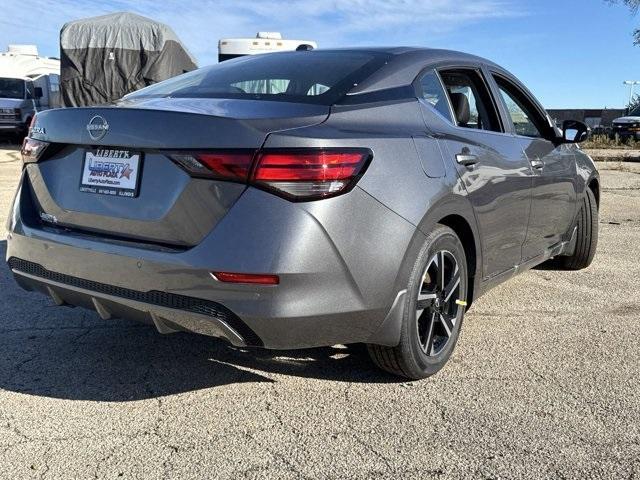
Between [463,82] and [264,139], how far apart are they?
5.89 ft

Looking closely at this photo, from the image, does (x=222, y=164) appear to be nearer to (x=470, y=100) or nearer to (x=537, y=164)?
(x=470, y=100)

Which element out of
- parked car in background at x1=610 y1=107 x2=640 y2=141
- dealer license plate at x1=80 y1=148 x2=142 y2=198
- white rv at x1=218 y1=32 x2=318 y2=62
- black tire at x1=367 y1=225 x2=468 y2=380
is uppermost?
white rv at x1=218 y1=32 x2=318 y2=62

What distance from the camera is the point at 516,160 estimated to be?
3820mm

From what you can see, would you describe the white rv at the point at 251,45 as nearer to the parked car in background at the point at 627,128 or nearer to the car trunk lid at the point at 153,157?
the car trunk lid at the point at 153,157

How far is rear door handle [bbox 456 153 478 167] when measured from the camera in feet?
10.4

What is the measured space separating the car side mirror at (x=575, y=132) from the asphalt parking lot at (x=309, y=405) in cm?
127

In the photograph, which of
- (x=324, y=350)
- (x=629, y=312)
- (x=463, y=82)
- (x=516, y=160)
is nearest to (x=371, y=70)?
(x=463, y=82)

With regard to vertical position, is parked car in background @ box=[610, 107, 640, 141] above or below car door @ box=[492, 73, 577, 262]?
above

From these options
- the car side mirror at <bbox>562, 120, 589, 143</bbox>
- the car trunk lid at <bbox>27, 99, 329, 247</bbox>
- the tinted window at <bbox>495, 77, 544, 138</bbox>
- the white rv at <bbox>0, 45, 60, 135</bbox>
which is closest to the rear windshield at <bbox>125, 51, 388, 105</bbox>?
the car trunk lid at <bbox>27, 99, 329, 247</bbox>

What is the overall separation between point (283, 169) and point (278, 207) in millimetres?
142

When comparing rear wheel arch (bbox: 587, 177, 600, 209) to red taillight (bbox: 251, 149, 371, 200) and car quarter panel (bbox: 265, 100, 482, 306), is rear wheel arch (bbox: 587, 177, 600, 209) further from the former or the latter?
red taillight (bbox: 251, 149, 371, 200)

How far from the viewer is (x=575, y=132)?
457 centimetres

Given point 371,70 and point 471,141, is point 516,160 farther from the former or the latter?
point 371,70

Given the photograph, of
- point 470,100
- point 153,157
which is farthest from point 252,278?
point 470,100
